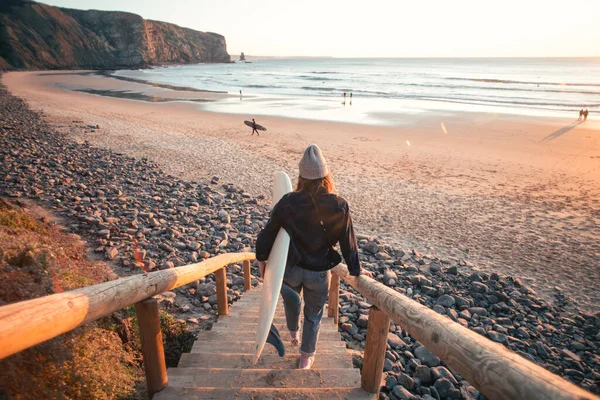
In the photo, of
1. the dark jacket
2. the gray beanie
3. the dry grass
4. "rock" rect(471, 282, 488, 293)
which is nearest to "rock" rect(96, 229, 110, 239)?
the dry grass

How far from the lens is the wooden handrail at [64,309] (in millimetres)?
1088

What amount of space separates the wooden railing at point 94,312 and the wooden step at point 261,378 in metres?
0.23

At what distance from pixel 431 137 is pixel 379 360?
60.5 ft

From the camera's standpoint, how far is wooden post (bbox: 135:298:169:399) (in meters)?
1.99

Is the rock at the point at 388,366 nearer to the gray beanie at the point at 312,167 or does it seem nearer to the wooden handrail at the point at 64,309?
the gray beanie at the point at 312,167

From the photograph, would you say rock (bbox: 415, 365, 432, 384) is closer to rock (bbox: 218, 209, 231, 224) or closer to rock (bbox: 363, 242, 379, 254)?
rock (bbox: 363, 242, 379, 254)

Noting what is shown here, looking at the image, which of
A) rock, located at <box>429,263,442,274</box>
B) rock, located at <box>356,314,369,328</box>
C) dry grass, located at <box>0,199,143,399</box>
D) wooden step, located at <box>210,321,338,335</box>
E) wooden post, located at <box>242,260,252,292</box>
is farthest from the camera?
rock, located at <box>429,263,442,274</box>

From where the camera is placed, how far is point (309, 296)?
2.69 meters

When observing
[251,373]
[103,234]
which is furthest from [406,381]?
[103,234]

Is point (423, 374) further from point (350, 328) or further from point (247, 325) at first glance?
point (247, 325)

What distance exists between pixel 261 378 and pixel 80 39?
5026 inches

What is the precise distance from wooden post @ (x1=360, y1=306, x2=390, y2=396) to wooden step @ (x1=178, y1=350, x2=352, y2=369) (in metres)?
0.63

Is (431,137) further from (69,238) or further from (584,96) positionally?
(584,96)

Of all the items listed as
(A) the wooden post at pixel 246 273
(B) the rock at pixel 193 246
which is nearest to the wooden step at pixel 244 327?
(A) the wooden post at pixel 246 273
